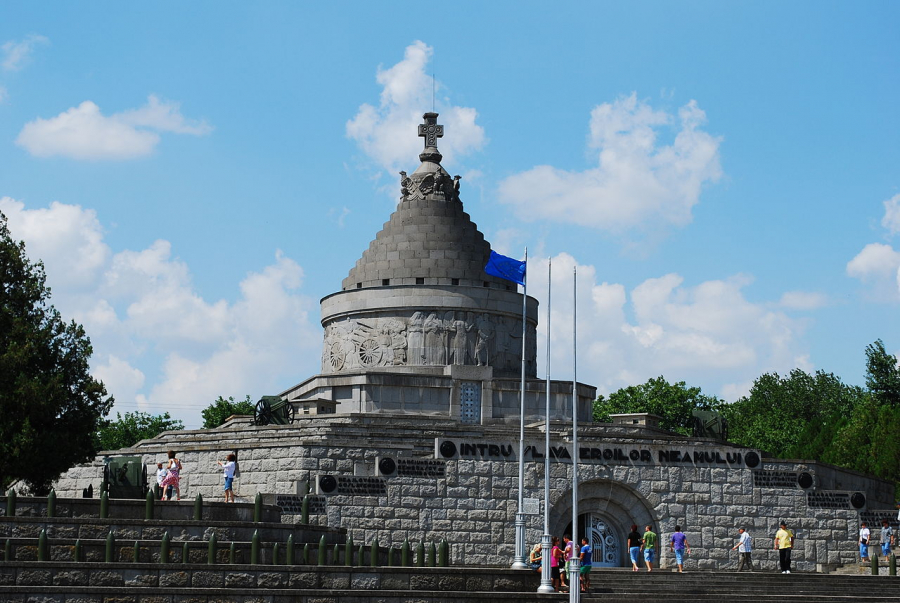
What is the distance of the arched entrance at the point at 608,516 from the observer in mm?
32031

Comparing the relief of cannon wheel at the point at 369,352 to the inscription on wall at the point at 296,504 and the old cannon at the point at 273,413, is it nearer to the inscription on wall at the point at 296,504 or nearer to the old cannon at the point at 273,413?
the old cannon at the point at 273,413

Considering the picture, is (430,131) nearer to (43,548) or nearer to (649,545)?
(649,545)

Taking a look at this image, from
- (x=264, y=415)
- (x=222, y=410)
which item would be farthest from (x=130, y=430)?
(x=264, y=415)

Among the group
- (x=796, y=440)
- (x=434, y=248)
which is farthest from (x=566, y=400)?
(x=796, y=440)

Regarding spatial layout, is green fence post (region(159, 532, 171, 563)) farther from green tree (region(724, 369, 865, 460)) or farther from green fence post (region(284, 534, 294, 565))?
green tree (region(724, 369, 865, 460))

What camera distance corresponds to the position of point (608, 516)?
1273 inches

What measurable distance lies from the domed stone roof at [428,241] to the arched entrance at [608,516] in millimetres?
13123

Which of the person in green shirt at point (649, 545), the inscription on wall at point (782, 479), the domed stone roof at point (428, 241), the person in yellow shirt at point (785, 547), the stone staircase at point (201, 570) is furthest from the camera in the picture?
the domed stone roof at point (428, 241)

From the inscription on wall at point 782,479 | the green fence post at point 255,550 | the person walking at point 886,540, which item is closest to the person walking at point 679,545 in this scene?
the inscription on wall at point 782,479

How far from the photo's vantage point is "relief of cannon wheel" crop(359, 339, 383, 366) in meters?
42.9

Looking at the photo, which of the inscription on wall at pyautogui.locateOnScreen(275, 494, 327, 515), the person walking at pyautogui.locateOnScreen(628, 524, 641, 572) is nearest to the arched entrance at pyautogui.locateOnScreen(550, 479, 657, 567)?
the person walking at pyautogui.locateOnScreen(628, 524, 641, 572)

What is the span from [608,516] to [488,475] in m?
3.43

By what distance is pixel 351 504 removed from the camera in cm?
3045

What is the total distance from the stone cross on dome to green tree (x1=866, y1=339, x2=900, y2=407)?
944 inches
